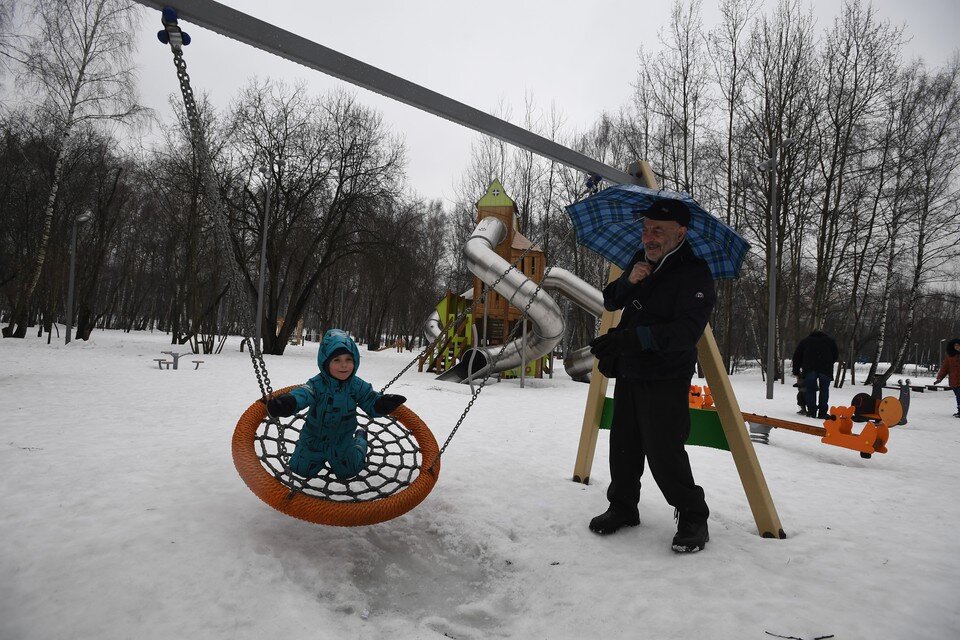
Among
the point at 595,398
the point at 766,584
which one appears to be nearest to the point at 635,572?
the point at 766,584

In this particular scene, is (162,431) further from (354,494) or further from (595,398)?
(595,398)

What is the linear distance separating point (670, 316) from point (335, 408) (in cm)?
192

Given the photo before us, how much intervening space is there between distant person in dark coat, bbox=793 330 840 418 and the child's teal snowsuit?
26.7 ft

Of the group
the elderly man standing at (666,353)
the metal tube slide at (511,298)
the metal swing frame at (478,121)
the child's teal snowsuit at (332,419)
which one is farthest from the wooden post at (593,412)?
the metal tube slide at (511,298)

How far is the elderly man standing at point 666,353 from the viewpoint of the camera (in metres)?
2.48

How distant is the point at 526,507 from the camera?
315 cm

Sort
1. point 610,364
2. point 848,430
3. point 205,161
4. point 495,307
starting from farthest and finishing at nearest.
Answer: point 495,307, point 848,430, point 610,364, point 205,161

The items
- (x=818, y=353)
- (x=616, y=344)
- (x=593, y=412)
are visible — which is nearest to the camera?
(x=616, y=344)

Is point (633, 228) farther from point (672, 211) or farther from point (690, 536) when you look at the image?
point (690, 536)

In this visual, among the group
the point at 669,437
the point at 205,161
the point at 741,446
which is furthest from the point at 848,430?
the point at 205,161

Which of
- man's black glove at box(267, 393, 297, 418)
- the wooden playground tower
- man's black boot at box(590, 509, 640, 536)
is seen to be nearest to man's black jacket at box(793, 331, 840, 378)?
the wooden playground tower

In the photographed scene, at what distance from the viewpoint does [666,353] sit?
2504mm

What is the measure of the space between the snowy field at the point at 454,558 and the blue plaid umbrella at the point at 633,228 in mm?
1629

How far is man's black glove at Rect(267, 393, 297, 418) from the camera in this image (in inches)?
96.0
